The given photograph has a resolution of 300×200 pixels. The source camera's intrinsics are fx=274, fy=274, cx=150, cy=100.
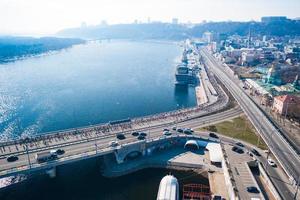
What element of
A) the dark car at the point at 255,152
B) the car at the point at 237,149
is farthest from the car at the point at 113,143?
the dark car at the point at 255,152

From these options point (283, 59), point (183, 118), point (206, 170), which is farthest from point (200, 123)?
point (283, 59)

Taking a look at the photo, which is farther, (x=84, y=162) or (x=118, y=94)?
(x=118, y=94)

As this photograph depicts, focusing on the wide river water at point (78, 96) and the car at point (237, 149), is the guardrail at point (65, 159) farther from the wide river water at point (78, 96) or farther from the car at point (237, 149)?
the wide river water at point (78, 96)

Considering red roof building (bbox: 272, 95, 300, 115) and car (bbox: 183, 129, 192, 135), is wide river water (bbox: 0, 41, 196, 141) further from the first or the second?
red roof building (bbox: 272, 95, 300, 115)

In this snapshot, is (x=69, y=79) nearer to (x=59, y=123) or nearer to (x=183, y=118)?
(x=59, y=123)

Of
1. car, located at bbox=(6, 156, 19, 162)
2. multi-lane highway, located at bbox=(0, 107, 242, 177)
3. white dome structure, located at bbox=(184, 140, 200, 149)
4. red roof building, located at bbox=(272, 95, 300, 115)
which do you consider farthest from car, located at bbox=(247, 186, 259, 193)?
red roof building, located at bbox=(272, 95, 300, 115)
